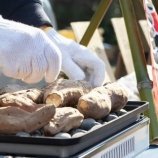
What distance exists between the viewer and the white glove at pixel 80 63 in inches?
61.4

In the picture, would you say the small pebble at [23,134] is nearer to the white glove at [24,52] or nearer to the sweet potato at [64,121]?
the sweet potato at [64,121]

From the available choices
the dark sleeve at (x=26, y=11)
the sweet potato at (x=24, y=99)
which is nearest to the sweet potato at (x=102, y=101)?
the sweet potato at (x=24, y=99)

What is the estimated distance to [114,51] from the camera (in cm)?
851

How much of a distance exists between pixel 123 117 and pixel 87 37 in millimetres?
849

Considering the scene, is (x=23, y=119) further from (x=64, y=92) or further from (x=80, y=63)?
(x=80, y=63)

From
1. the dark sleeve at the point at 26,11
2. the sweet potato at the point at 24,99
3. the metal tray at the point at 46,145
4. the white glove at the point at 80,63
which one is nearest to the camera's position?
the metal tray at the point at 46,145

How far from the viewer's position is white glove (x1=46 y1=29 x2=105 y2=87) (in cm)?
156

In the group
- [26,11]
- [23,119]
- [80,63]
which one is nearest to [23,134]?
[23,119]

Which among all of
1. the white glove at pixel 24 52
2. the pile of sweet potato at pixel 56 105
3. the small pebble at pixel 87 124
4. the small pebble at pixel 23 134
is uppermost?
the white glove at pixel 24 52

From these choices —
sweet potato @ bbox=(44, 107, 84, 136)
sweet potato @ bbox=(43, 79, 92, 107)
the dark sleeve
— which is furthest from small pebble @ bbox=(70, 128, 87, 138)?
the dark sleeve

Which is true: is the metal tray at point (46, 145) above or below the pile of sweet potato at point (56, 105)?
below

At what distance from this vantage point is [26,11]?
187 centimetres

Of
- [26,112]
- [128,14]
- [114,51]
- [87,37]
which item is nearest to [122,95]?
[26,112]

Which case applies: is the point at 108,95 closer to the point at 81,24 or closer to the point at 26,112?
the point at 26,112
